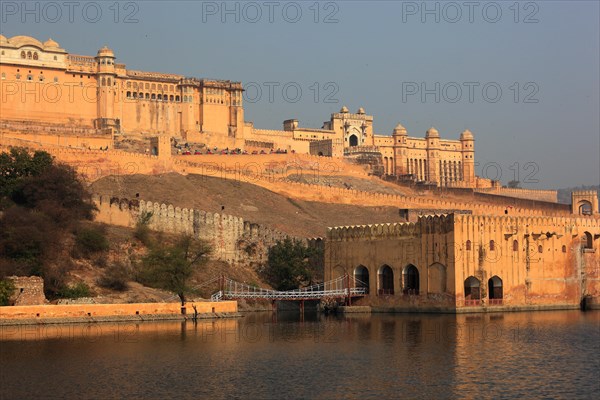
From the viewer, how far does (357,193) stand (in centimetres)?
7269

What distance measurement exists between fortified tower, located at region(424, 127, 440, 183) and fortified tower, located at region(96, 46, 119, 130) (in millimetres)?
36222

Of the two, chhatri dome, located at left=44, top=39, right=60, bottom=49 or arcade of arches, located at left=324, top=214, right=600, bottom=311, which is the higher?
chhatri dome, located at left=44, top=39, right=60, bottom=49

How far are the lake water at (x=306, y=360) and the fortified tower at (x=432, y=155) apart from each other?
214ft

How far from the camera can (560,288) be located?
4416 cm

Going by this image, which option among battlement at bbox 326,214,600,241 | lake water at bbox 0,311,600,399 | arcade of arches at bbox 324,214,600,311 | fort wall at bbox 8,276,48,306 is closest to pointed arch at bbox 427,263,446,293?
arcade of arches at bbox 324,214,600,311

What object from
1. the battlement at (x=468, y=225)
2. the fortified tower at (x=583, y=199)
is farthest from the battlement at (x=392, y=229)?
the fortified tower at (x=583, y=199)

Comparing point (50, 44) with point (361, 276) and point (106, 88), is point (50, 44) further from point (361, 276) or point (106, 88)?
point (361, 276)

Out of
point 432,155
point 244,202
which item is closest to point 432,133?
point 432,155

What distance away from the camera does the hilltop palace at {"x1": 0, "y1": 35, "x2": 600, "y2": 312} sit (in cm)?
4181

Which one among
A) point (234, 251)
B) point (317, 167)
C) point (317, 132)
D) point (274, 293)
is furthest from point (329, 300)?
point (317, 132)

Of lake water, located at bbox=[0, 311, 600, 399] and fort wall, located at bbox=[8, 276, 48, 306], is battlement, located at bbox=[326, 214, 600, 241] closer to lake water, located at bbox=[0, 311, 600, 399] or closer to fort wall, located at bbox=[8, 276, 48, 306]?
lake water, located at bbox=[0, 311, 600, 399]

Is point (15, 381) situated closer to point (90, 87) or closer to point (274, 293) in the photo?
point (274, 293)

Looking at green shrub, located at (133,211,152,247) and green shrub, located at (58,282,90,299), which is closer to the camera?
green shrub, located at (58,282,90,299)

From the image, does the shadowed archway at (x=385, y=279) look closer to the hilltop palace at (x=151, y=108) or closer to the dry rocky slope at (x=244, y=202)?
the dry rocky slope at (x=244, y=202)
